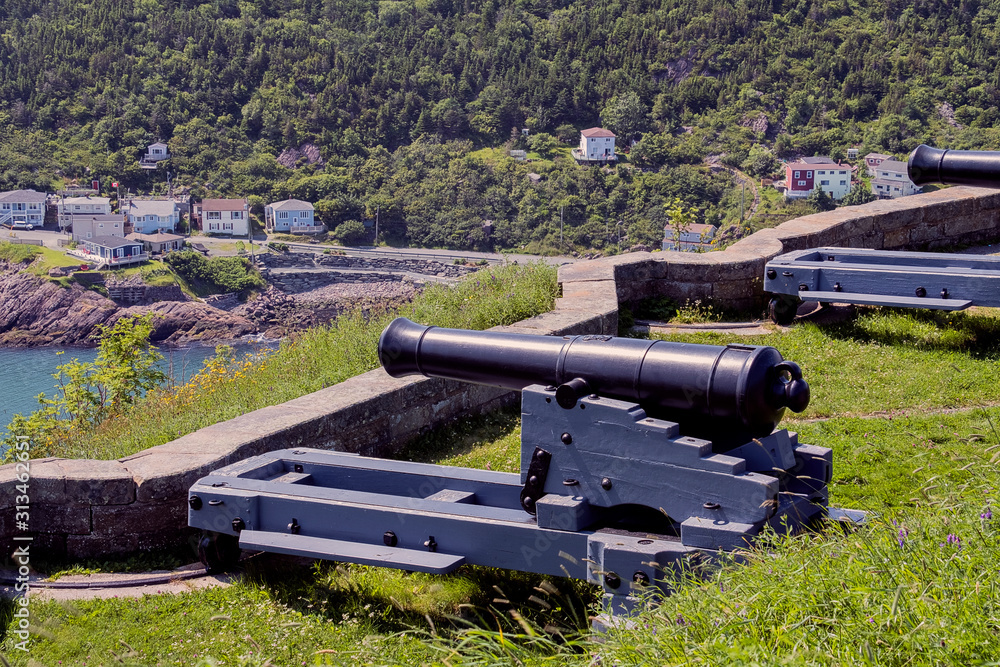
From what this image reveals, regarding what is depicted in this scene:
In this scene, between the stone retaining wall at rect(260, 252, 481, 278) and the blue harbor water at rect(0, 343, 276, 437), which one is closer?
the blue harbor water at rect(0, 343, 276, 437)

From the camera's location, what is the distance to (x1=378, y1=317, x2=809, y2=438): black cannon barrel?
2871mm

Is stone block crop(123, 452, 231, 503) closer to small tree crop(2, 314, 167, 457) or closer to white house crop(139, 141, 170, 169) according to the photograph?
small tree crop(2, 314, 167, 457)

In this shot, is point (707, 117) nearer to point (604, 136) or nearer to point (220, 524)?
point (604, 136)

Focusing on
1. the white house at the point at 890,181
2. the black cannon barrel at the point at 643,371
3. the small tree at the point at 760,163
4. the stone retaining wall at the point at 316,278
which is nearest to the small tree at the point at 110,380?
the black cannon barrel at the point at 643,371

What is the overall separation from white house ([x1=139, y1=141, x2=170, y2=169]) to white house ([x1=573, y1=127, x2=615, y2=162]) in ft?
124

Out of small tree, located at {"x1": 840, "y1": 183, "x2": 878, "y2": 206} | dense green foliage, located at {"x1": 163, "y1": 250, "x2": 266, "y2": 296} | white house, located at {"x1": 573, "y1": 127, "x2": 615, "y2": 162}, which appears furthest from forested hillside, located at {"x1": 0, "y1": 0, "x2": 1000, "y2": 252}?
dense green foliage, located at {"x1": 163, "y1": 250, "x2": 266, "y2": 296}

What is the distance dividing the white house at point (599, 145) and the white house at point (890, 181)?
25599 mm

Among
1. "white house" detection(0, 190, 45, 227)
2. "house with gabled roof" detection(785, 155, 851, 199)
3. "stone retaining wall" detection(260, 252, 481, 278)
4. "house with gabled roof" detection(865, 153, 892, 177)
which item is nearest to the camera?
"house with gabled roof" detection(785, 155, 851, 199)

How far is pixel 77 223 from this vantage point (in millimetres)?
73812

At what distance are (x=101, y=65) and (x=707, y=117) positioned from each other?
2374 inches

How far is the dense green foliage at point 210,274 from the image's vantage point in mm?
68812

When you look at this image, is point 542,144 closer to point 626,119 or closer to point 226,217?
point 626,119

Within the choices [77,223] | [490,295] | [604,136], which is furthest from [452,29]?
[490,295]

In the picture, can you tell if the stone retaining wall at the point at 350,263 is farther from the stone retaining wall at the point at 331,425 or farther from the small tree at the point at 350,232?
the stone retaining wall at the point at 331,425
